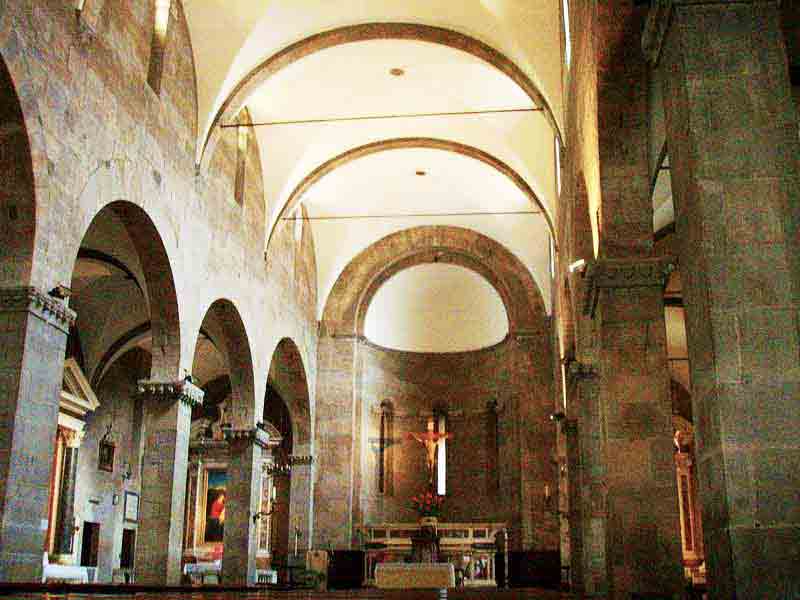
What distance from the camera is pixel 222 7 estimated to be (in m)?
16.0

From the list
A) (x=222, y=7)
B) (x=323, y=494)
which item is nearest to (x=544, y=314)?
(x=323, y=494)

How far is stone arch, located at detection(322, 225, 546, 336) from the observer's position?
25938mm

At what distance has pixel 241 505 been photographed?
18.8m

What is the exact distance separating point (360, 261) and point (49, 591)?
20814mm

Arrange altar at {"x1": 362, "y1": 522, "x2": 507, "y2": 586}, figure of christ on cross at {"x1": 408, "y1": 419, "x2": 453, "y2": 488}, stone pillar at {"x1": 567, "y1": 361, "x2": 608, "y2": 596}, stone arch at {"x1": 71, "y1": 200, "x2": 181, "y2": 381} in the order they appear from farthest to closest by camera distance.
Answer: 1. figure of christ on cross at {"x1": 408, "y1": 419, "x2": 453, "y2": 488}
2. altar at {"x1": 362, "y1": 522, "x2": 507, "y2": 586}
3. stone arch at {"x1": 71, "y1": 200, "x2": 181, "y2": 381}
4. stone pillar at {"x1": 567, "y1": 361, "x2": 608, "y2": 596}

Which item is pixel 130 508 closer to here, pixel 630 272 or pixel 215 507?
pixel 215 507

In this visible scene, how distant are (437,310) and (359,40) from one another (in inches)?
503

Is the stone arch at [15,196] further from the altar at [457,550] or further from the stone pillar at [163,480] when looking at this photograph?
the altar at [457,550]

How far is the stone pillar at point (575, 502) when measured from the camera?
1646 cm

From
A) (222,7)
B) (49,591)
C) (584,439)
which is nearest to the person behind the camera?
(49,591)

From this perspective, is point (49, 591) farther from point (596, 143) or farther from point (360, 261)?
point (360, 261)

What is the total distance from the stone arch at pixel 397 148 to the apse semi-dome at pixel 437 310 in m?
6.90

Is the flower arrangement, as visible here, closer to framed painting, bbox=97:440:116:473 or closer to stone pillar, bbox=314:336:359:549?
stone pillar, bbox=314:336:359:549

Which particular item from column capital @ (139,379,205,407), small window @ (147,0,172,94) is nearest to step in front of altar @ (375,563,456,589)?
column capital @ (139,379,205,407)
